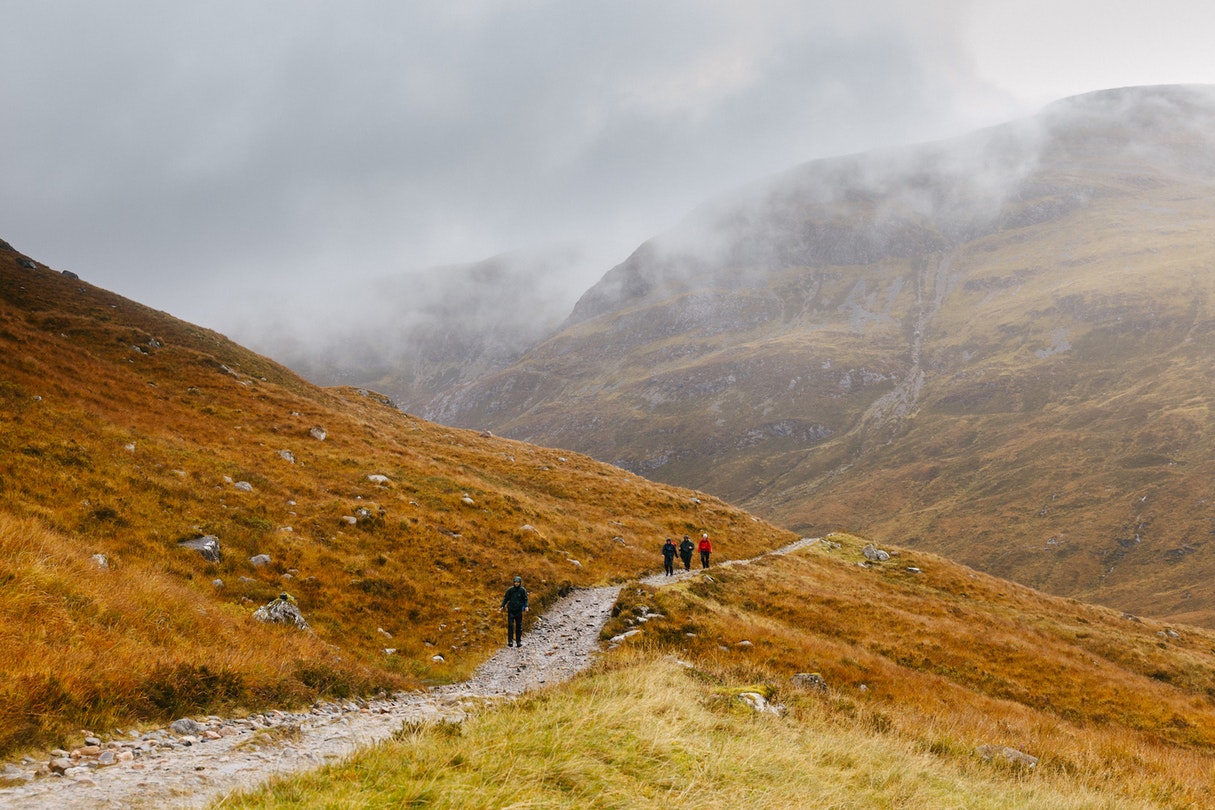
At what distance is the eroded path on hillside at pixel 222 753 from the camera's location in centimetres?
605

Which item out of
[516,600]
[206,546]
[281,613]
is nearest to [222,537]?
[206,546]

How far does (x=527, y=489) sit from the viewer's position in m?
49.5

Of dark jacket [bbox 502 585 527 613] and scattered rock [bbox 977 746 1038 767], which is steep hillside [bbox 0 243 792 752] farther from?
scattered rock [bbox 977 746 1038 767]

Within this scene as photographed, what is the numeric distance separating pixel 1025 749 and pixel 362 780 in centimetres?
1527

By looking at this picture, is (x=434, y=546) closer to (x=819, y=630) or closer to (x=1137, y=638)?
(x=819, y=630)

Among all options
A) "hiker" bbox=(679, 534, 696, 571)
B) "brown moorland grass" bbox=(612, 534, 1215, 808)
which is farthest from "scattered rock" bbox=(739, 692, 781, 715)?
"hiker" bbox=(679, 534, 696, 571)

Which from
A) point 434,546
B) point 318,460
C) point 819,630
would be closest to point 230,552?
point 434,546

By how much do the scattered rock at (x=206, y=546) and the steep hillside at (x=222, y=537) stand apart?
0.21 meters

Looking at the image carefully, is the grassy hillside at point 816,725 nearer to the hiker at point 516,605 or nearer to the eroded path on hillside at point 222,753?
the eroded path on hillside at point 222,753

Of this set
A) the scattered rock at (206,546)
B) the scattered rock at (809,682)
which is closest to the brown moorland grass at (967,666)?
the scattered rock at (809,682)

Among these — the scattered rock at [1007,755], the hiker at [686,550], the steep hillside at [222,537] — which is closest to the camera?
the steep hillside at [222,537]

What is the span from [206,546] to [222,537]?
1275 mm

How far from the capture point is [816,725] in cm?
1158

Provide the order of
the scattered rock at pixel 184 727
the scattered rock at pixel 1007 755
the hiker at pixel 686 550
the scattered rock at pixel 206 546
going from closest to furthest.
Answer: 1. the scattered rock at pixel 184 727
2. the scattered rock at pixel 1007 755
3. the scattered rock at pixel 206 546
4. the hiker at pixel 686 550
